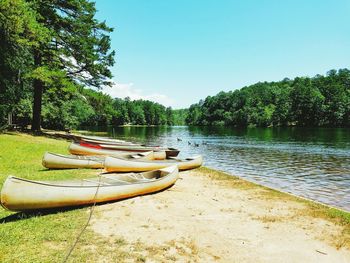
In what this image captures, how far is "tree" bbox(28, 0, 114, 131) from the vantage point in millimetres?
29266

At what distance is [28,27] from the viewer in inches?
901

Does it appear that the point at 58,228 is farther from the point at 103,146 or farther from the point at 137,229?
the point at 103,146

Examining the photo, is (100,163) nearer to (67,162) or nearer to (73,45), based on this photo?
(67,162)

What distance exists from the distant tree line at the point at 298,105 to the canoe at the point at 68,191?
11466 centimetres

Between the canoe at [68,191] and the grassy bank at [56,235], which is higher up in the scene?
the canoe at [68,191]

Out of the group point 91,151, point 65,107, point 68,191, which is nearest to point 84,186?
point 68,191

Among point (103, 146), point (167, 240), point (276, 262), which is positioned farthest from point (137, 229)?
point (103, 146)

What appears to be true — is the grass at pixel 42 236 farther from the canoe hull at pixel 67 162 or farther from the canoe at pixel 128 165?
the canoe at pixel 128 165

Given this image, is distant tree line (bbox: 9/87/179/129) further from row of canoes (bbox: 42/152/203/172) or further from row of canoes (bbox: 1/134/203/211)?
row of canoes (bbox: 1/134/203/211)

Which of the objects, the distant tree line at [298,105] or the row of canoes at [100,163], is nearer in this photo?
the row of canoes at [100,163]

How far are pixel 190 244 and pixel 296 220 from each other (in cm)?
441

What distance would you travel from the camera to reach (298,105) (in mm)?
122750

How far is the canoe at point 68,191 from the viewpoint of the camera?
26.8 ft

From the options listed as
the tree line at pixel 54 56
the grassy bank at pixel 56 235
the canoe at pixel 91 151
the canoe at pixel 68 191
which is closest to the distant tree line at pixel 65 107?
the tree line at pixel 54 56
